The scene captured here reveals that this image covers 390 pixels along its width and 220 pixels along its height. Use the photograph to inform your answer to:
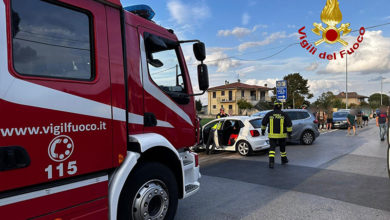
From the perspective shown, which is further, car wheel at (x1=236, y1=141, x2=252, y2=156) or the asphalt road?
car wheel at (x1=236, y1=141, x2=252, y2=156)

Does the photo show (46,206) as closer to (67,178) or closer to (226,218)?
(67,178)

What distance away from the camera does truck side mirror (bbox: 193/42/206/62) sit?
3788 mm

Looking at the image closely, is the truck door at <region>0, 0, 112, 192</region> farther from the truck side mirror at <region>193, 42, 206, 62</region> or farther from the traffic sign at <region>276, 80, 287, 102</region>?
the traffic sign at <region>276, 80, 287, 102</region>

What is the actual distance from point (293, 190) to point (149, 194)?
3296 millimetres

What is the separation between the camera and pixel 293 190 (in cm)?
532

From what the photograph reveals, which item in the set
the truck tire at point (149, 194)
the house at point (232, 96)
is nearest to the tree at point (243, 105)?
the house at point (232, 96)

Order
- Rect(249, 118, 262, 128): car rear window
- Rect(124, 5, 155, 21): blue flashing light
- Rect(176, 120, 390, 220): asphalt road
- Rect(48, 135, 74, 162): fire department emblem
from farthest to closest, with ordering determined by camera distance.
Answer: Rect(249, 118, 262, 128): car rear window
Rect(176, 120, 390, 220): asphalt road
Rect(124, 5, 155, 21): blue flashing light
Rect(48, 135, 74, 162): fire department emblem

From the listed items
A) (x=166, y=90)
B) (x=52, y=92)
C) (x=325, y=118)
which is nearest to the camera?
(x=52, y=92)

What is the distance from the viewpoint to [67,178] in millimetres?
2375

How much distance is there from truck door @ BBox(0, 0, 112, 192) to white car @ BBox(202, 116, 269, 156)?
717 centimetres

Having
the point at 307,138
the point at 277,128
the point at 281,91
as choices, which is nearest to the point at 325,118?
the point at 281,91

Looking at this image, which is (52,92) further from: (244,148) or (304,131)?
(304,131)

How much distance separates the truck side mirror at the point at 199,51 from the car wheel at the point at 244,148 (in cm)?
602

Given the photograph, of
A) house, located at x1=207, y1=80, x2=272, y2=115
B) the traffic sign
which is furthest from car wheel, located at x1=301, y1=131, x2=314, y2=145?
house, located at x1=207, y1=80, x2=272, y2=115
